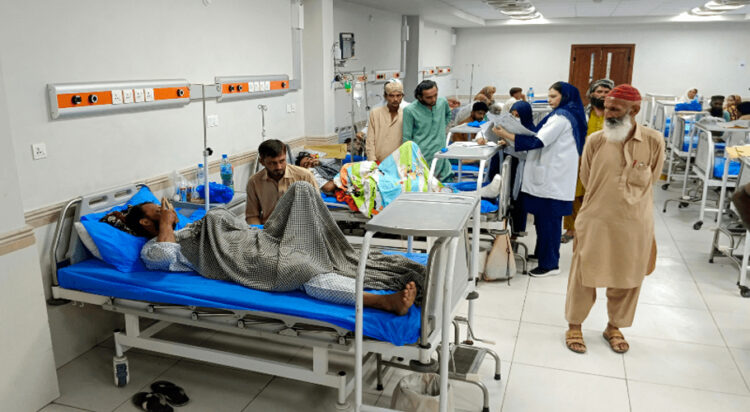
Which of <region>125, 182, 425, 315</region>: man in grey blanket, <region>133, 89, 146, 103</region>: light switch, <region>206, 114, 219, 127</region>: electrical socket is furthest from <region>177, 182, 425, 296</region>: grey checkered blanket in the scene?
<region>206, 114, 219, 127</region>: electrical socket

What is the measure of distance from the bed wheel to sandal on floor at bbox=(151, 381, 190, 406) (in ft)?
0.47

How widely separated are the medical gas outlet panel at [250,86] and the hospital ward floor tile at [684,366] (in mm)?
3407

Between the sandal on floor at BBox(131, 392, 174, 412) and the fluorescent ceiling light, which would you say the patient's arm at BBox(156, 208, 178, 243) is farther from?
the fluorescent ceiling light

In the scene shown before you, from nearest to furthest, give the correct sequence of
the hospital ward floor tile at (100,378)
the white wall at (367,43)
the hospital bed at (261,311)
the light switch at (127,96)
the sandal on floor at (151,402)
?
the hospital bed at (261,311)
the sandal on floor at (151,402)
the hospital ward floor tile at (100,378)
the light switch at (127,96)
the white wall at (367,43)

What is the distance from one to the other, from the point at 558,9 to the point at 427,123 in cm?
627

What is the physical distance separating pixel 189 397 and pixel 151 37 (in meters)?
2.30

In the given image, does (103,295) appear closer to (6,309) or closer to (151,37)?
(6,309)

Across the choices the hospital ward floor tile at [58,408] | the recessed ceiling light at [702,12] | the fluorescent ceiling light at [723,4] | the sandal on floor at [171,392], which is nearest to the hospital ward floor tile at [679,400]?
the sandal on floor at [171,392]

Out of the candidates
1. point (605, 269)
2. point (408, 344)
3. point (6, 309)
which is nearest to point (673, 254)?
point (605, 269)

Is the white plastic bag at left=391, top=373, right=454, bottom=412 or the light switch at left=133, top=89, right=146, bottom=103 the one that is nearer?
the white plastic bag at left=391, top=373, right=454, bottom=412

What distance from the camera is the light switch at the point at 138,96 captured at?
355 centimetres

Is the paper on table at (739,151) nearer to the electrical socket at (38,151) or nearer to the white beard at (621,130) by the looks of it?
the white beard at (621,130)

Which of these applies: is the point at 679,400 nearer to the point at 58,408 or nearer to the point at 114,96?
the point at 58,408

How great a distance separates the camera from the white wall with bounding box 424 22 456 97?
35.9 feet
